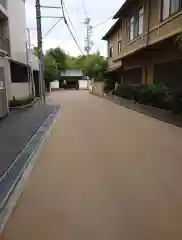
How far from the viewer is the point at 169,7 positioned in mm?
13570

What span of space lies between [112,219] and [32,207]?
1.15m

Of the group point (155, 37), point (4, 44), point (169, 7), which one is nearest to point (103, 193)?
point (169, 7)

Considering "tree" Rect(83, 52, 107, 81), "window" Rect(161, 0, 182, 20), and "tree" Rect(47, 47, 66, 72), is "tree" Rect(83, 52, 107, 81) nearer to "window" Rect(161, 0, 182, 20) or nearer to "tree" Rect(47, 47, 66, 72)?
"window" Rect(161, 0, 182, 20)

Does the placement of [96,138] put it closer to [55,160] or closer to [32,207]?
[55,160]

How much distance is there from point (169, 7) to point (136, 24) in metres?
6.44

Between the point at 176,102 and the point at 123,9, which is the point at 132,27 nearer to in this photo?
the point at 123,9

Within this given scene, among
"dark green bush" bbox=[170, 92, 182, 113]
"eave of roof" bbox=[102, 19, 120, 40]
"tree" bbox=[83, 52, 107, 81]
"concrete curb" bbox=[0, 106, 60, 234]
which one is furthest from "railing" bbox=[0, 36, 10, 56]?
"tree" bbox=[83, 52, 107, 81]

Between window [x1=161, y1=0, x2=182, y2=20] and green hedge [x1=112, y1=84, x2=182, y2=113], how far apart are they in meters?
3.39

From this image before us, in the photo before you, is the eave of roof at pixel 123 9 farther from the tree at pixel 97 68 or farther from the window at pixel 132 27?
the tree at pixel 97 68

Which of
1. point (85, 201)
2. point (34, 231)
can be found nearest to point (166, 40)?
point (85, 201)

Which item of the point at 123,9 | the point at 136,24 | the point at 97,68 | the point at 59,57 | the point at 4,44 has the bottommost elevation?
the point at 97,68

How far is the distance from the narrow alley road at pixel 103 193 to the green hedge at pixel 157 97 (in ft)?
8.25

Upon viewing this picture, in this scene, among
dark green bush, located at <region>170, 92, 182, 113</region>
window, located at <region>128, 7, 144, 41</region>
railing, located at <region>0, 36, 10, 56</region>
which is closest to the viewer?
dark green bush, located at <region>170, 92, 182, 113</region>

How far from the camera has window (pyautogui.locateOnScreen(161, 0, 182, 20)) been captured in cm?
1263
